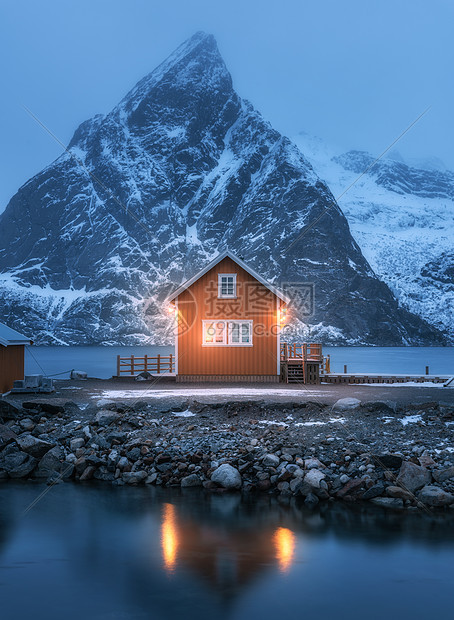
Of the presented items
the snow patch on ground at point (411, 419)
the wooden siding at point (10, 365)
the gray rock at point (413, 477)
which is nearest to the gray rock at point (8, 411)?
the wooden siding at point (10, 365)

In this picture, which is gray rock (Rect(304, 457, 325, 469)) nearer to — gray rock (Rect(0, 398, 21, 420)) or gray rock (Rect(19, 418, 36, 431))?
gray rock (Rect(19, 418, 36, 431))

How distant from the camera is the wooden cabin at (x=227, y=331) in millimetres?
31672

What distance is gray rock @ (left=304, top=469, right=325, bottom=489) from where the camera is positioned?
47.8 ft

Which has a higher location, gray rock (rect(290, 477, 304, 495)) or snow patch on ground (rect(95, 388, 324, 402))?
snow patch on ground (rect(95, 388, 324, 402))

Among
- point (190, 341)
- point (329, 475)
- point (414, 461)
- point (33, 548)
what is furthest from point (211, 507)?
point (190, 341)

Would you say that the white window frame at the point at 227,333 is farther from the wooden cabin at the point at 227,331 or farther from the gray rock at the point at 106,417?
the gray rock at the point at 106,417

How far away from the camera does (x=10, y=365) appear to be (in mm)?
26531

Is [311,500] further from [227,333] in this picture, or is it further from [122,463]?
[227,333]

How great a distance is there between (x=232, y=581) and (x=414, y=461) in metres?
7.02

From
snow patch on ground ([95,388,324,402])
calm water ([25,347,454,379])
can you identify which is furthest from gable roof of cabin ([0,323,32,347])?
calm water ([25,347,454,379])

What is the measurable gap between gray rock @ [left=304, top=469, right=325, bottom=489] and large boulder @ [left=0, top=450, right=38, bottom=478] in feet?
26.0

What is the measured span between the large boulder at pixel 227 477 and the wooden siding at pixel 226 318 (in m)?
16.2

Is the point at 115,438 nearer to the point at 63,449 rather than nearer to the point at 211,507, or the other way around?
the point at 63,449

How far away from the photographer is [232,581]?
34.0 ft
